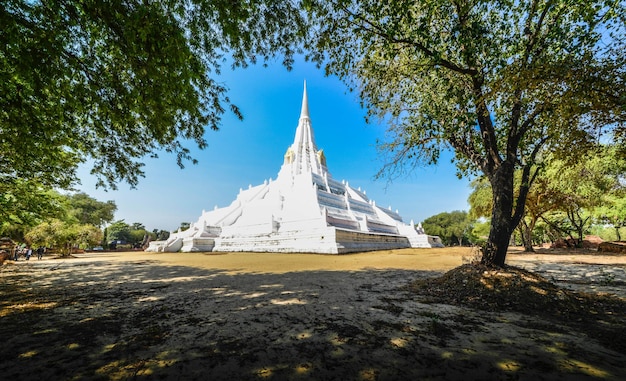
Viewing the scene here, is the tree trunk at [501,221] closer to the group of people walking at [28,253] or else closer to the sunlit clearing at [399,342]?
the sunlit clearing at [399,342]

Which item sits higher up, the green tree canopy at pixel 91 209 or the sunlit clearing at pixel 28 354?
the green tree canopy at pixel 91 209

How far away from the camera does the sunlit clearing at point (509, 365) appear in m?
1.98

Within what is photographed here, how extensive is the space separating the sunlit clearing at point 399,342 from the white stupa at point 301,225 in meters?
13.8

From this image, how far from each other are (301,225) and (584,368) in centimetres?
1822

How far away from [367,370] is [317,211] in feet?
68.6

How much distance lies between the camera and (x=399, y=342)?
2.51 m

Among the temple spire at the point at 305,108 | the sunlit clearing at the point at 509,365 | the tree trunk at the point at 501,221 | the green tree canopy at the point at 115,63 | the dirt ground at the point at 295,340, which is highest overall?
the temple spire at the point at 305,108

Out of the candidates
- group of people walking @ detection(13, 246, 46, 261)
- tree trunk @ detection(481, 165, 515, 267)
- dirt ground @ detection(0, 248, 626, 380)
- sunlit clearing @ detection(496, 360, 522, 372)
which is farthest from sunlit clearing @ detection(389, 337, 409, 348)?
group of people walking @ detection(13, 246, 46, 261)

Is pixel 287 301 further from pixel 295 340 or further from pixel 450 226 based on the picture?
pixel 450 226

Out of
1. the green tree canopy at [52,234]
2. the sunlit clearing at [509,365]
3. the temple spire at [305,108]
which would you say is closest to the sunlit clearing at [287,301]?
the sunlit clearing at [509,365]

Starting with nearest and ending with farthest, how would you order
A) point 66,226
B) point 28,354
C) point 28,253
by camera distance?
point 28,354 → point 28,253 → point 66,226

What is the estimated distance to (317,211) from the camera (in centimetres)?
2289

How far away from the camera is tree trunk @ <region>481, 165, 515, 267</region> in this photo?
5.20 meters

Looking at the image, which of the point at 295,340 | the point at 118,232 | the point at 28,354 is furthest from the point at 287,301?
the point at 118,232
